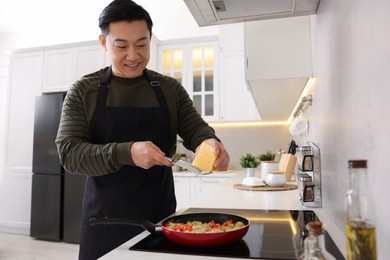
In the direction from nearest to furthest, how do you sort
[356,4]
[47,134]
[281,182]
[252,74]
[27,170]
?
A: [356,4] < [252,74] < [281,182] < [47,134] < [27,170]

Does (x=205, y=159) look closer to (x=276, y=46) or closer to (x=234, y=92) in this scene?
(x=276, y=46)

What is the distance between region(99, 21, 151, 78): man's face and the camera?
116 centimetres

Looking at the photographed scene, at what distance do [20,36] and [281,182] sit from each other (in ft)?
15.0

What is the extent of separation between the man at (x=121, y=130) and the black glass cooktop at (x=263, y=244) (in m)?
0.26

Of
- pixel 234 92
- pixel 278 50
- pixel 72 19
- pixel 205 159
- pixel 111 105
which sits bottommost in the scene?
pixel 205 159

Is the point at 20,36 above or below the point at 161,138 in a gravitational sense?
above

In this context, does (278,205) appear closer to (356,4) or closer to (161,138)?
(161,138)

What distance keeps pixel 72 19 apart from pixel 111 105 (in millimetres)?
3775

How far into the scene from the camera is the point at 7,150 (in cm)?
393

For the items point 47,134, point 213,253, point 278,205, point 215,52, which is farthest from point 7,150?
point 213,253

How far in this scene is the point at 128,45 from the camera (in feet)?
3.87

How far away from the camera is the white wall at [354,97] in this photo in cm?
57

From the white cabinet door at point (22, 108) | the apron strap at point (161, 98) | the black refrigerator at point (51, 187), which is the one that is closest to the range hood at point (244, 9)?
the apron strap at point (161, 98)

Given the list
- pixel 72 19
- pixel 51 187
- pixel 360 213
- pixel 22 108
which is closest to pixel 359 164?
pixel 360 213
